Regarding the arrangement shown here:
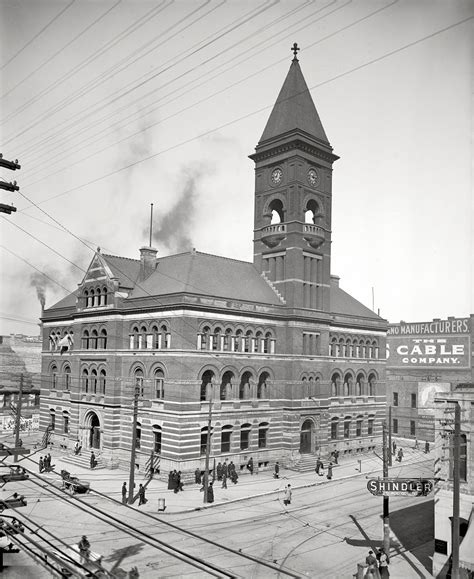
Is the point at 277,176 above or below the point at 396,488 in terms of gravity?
above

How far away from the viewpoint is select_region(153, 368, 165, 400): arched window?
43719mm

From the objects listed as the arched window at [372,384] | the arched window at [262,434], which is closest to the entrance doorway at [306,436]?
the arched window at [262,434]

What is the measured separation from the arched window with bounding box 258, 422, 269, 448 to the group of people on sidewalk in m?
22.1

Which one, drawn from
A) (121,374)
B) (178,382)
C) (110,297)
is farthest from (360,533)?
(110,297)

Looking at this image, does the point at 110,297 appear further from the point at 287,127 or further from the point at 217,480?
the point at 287,127

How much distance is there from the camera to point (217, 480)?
42.5 metres

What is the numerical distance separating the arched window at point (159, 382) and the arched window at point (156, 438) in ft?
7.82

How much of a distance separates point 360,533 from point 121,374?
24804mm

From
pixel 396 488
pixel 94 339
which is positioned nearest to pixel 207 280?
pixel 94 339

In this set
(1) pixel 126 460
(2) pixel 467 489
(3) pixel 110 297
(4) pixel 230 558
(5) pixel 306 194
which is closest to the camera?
(2) pixel 467 489

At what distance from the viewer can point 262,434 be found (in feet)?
157

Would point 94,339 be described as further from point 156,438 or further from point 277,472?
point 277,472

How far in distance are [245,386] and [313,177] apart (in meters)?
21.0

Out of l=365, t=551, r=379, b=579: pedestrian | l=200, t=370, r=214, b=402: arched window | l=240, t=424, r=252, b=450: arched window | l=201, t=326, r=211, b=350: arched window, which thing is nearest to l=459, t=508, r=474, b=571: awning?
l=365, t=551, r=379, b=579: pedestrian
